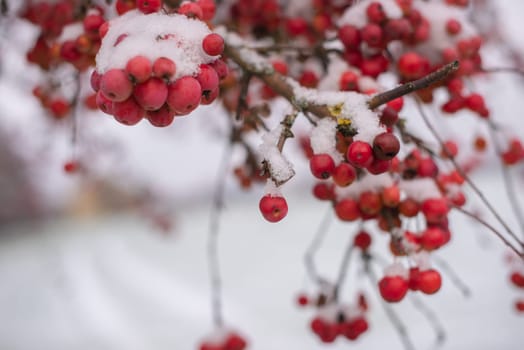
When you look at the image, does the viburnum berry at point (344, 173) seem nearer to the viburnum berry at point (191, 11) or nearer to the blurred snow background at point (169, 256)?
the viburnum berry at point (191, 11)

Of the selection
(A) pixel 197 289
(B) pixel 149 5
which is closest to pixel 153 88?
(B) pixel 149 5

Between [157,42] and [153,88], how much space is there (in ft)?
0.18

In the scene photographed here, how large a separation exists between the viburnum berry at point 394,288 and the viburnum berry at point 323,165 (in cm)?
15

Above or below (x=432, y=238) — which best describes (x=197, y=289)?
above

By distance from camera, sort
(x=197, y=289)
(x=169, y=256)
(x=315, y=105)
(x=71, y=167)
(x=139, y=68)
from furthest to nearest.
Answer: (x=169, y=256)
(x=197, y=289)
(x=71, y=167)
(x=315, y=105)
(x=139, y=68)

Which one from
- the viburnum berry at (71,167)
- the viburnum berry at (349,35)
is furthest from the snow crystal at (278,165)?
the viburnum berry at (71,167)

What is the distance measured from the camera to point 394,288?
19.4 inches

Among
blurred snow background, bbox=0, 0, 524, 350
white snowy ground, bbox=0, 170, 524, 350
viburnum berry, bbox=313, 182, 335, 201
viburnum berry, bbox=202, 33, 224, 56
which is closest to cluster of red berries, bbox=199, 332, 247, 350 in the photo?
blurred snow background, bbox=0, 0, 524, 350

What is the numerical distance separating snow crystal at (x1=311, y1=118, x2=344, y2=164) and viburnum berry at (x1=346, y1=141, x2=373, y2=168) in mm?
32

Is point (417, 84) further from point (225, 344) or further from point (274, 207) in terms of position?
point (225, 344)

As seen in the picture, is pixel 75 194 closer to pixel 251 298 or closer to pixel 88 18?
pixel 251 298

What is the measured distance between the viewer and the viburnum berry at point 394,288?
49cm

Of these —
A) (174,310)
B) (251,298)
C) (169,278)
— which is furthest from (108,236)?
(251,298)

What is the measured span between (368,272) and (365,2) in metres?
0.41
